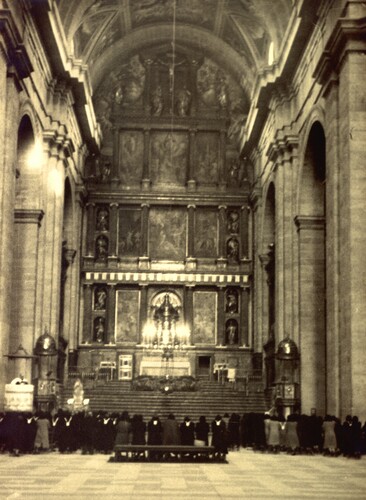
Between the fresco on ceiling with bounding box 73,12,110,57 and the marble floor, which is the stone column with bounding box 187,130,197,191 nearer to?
the fresco on ceiling with bounding box 73,12,110,57

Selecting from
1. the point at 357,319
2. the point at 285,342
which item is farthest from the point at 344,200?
the point at 285,342

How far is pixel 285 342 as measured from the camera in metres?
28.5

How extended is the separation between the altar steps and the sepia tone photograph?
0.08m

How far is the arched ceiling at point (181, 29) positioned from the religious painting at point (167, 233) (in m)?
6.72

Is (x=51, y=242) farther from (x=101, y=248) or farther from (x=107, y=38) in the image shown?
(x=107, y=38)

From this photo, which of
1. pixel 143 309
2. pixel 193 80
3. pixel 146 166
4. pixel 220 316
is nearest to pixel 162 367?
pixel 143 309

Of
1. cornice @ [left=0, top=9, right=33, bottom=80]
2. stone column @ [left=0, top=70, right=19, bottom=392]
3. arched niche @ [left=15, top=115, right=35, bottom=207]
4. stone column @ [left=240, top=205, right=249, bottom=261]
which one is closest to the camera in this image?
cornice @ [left=0, top=9, right=33, bottom=80]

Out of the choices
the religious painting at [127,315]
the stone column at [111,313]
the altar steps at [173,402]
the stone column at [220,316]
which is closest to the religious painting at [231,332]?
the stone column at [220,316]

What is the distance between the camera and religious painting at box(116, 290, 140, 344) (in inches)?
1615

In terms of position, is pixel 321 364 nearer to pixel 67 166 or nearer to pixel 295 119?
pixel 295 119

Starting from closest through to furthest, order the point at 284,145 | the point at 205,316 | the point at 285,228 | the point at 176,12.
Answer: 1. the point at 284,145
2. the point at 285,228
3. the point at 176,12
4. the point at 205,316

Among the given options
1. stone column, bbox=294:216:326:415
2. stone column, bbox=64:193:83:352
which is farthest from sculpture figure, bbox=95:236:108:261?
stone column, bbox=294:216:326:415

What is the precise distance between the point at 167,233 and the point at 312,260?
572 inches

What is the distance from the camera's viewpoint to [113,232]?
4200 centimetres
